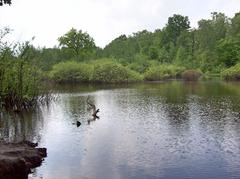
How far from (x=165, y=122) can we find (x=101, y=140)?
338 inches

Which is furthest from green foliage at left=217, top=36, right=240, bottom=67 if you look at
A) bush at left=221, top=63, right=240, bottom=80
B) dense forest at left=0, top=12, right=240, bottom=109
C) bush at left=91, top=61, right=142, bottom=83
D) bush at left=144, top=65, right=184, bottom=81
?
bush at left=91, top=61, right=142, bottom=83

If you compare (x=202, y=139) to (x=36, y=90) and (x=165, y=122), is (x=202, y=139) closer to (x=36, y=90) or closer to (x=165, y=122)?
(x=165, y=122)

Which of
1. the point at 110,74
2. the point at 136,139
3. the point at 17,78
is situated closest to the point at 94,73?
the point at 110,74

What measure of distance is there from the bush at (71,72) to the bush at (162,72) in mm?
16468

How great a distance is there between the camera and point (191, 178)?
2227cm

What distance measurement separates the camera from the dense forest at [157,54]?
367 ft

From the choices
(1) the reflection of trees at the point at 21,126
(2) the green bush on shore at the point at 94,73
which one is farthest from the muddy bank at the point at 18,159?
(2) the green bush on shore at the point at 94,73

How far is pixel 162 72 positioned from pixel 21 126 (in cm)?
8652

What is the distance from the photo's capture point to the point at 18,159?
22391mm

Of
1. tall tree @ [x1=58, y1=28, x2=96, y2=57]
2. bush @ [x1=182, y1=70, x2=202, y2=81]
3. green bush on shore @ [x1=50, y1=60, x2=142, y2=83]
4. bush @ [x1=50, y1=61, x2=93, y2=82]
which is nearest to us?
green bush on shore @ [x1=50, y1=60, x2=142, y2=83]

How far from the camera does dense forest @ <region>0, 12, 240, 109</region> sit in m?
112

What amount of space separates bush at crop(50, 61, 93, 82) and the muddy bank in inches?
3362

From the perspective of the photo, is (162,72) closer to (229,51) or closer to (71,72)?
(229,51)

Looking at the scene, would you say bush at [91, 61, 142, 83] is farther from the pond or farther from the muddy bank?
the muddy bank
